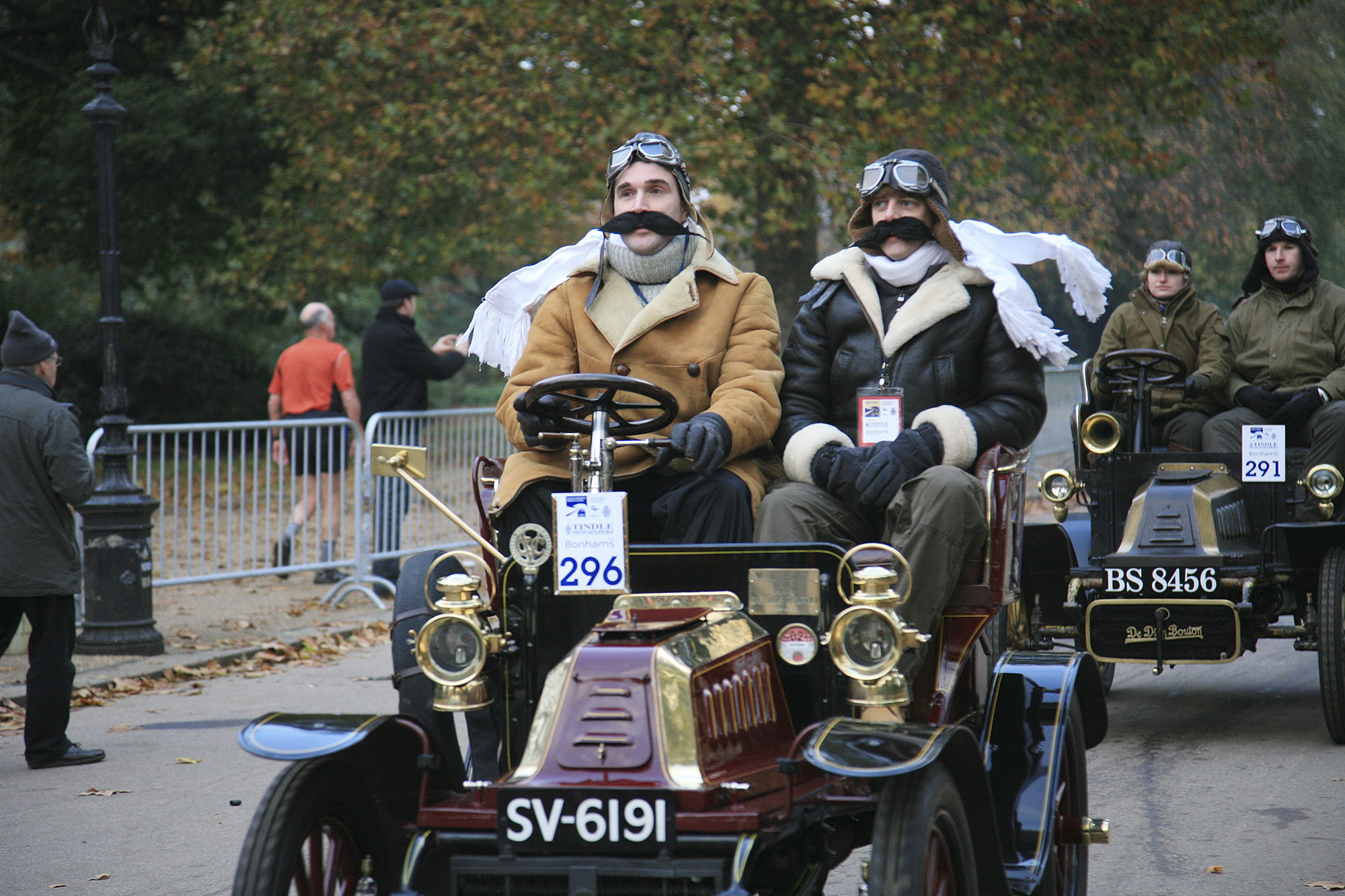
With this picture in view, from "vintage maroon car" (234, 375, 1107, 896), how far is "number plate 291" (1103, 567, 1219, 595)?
9.28 feet

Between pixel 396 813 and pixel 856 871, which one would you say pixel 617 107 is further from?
pixel 396 813

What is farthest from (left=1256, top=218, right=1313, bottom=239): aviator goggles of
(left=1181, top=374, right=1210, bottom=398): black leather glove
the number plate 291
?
the number plate 291

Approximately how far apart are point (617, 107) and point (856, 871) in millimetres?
11784

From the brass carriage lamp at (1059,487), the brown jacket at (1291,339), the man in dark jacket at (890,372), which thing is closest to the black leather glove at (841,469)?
the man in dark jacket at (890,372)

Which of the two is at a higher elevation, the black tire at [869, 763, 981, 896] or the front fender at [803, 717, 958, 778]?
the front fender at [803, 717, 958, 778]

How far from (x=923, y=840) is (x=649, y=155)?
2568 millimetres

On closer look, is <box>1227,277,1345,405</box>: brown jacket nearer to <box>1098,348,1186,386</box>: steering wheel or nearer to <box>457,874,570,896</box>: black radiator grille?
<box>1098,348,1186,386</box>: steering wheel

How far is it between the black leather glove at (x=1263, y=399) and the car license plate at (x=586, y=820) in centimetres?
588

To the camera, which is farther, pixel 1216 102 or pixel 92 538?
pixel 1216 102

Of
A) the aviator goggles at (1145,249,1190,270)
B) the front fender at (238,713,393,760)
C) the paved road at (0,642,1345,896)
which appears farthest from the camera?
the aviator goggles at (1145,249,1190,270)

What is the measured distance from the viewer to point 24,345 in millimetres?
7012

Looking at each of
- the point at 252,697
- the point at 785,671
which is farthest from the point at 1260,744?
the point at 252,697

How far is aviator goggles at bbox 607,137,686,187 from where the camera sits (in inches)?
188

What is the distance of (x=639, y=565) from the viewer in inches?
152
